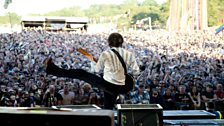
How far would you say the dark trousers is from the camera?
7.64ft

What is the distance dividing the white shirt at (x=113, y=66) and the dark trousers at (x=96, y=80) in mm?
34

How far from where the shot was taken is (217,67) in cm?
581

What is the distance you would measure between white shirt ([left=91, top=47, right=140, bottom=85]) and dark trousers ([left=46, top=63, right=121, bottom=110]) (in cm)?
3

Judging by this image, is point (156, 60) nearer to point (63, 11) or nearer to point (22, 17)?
point (63, 11)

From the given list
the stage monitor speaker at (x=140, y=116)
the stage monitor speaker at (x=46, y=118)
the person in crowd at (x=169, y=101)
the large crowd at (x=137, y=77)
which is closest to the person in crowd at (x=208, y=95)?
the large crowd at (x=137, y=77)

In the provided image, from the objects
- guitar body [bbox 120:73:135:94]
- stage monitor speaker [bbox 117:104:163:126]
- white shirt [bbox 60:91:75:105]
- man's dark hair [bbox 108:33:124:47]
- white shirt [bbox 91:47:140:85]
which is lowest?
white shirt [bbox 60:91:75:105]

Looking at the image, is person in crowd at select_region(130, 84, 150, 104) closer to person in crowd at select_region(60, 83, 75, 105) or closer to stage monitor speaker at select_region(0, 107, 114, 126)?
person in crowd at select_region(60, 83, 75, 105)

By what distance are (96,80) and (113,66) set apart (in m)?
0.14

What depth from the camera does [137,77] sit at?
17.0 feet

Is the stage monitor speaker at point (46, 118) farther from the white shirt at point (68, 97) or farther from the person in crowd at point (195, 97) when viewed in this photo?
the person in crowd at point (195, 97)

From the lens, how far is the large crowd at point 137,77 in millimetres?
4676

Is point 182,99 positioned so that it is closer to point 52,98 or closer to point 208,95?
point 208,95

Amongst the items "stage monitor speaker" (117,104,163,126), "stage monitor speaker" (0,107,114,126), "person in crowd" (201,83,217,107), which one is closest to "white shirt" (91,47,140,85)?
"stage monitor speaker" (117,104,163,126)

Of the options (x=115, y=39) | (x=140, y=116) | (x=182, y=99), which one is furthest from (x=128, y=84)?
(x=182, y=99)
